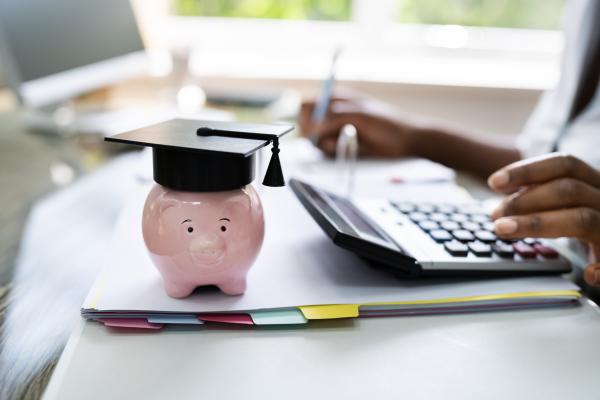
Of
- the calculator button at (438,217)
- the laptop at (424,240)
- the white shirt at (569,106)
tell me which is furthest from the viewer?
the white shirt at (569,106)

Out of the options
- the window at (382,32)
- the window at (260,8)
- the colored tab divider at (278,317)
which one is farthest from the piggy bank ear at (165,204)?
the window at (260,8)

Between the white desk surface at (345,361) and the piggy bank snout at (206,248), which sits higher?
the piggy bank snout at (206,248)

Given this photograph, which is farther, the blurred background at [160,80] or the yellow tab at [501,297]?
the blurred background at [160,80]

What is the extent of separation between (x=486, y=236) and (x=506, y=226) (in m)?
0.02

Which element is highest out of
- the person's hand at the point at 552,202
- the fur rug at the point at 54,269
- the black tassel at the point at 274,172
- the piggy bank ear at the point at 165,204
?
the black tassel at the point at 274,172

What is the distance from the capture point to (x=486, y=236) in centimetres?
52

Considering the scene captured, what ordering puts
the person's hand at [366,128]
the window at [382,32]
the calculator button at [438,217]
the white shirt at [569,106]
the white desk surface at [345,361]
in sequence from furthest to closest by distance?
the window at [382,32], the person's hand at [366,128], the white shirt at [569,106], the calculator button at [438,217], the white desk surface at [345,361]

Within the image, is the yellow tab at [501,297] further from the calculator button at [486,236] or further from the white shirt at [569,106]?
the white shirt at [569,106]

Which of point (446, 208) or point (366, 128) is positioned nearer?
point (446, 208)

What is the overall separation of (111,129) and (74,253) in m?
0.62

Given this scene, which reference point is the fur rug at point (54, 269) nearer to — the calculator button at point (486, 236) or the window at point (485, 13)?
the calculator button at point (486, 236)

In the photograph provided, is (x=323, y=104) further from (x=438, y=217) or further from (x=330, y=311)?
(x=330, y=311)

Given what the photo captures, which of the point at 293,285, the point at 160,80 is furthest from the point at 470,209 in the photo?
the point at 160,80

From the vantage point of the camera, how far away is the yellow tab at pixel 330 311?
1.38 ft
